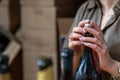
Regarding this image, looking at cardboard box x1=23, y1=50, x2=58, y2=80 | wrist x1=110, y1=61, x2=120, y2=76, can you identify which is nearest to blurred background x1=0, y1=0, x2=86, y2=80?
cardboard box x1=23, y1=50, x2=58, y2=80

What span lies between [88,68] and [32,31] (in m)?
1.04

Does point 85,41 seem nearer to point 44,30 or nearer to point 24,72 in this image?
point 44,30

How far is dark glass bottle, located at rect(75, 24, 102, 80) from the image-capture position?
93 cm

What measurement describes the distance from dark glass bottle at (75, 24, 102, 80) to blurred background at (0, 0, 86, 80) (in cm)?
84

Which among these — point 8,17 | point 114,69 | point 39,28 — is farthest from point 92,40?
point 8,17

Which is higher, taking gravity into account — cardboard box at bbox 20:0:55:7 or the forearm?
cardboard box at bbox 20:0:55:7

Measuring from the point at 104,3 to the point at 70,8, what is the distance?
70 centimetres

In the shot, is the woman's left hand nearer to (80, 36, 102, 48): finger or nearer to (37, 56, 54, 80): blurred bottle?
(80, 36, 102, 48): finger

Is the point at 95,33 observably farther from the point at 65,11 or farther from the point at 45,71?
the point at 65,11

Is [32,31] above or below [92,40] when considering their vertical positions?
below

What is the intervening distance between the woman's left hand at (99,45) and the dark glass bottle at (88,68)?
2cm

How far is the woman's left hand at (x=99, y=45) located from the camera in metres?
0.96

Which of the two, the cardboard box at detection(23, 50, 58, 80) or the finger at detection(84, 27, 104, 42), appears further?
the cardboard box at detection(23, 50, 58, 80)

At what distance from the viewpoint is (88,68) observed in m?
0.96
